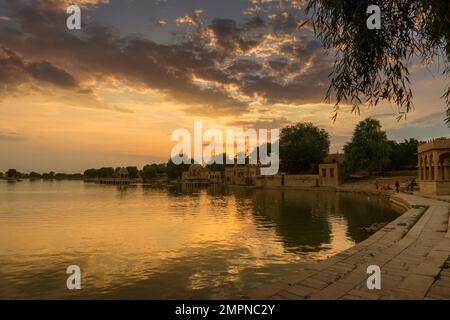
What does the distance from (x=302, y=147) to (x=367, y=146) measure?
20.2m

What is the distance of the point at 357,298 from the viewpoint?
5762 millimetres

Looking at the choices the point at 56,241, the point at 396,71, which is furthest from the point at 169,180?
the point at 396,71

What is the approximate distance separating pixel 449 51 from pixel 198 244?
11.2 m

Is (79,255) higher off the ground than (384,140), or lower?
lower

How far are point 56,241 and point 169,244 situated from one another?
519 cm

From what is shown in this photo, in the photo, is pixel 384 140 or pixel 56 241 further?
pixel 384 140

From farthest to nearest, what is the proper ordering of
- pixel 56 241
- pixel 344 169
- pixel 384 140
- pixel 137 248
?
pixel 344 169 < pixel 384 140 < pixel 56 241 < pixel 137 248

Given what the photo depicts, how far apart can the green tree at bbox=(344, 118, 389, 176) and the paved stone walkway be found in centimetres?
5169

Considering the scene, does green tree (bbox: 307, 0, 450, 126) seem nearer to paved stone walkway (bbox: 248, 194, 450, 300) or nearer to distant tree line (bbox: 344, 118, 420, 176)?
paved stone walkway (bbox: 248, 194, 450, 300)

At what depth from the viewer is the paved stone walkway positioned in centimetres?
595

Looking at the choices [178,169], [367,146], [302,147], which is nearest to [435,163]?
[367,146]
